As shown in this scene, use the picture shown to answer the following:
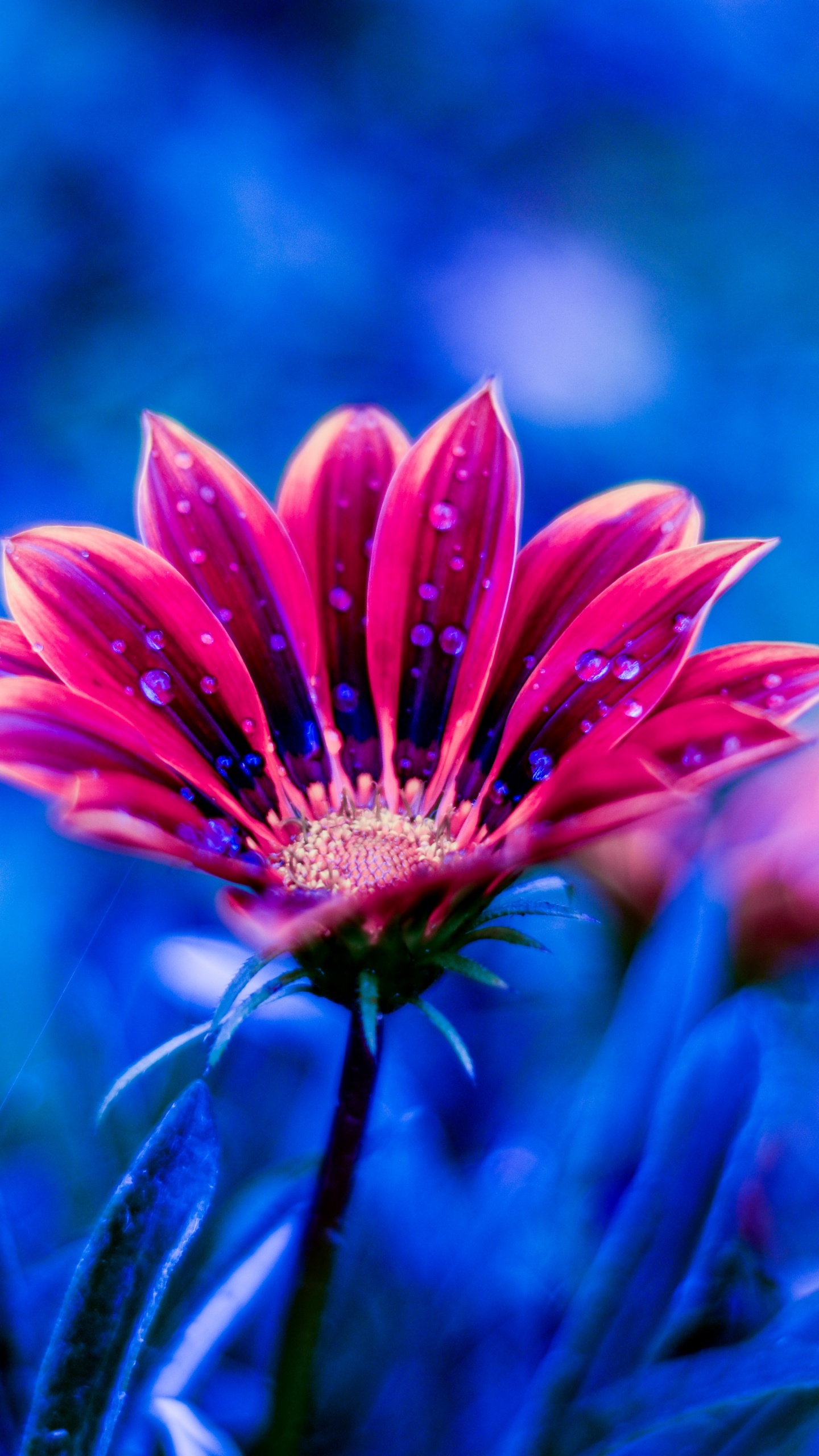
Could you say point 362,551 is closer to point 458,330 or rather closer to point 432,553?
point 432,553

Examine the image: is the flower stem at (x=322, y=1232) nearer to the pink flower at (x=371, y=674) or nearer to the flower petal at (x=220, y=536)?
the pink flower at (x=371, y=674)

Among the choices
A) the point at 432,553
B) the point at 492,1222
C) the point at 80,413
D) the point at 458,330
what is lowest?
the point at 492,1222

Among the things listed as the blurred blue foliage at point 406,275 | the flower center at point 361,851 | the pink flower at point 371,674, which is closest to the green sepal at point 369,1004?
the pink flower at point 371,674

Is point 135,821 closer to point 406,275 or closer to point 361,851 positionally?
point 361,851

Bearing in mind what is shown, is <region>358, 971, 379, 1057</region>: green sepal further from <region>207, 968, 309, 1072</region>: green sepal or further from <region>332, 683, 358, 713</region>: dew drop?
<region>332, 683, 358, 713</region>: dew drop

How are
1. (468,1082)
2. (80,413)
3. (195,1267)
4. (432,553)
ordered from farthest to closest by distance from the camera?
(80,413), (468,1082), (195,1267), (432,553)

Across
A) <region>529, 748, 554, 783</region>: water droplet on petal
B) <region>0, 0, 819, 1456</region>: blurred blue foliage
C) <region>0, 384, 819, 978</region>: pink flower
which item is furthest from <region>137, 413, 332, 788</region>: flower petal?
<region>0, 0, 819, 1456</region>: blurred blue foliage

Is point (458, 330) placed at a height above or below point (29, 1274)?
above

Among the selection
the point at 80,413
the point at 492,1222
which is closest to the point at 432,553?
the point at 492,1222

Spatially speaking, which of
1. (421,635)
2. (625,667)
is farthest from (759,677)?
(421,635)
